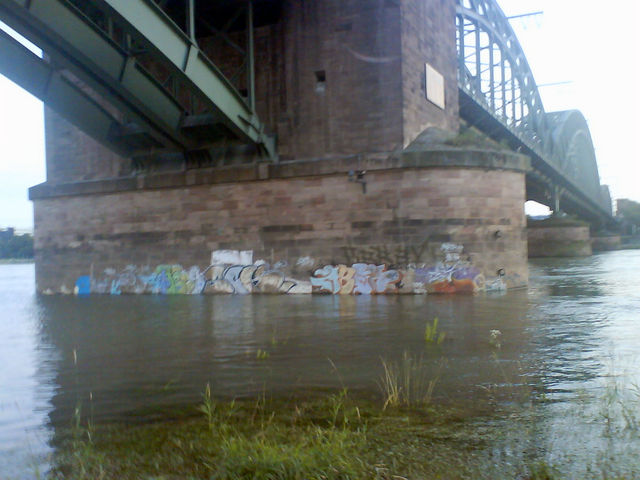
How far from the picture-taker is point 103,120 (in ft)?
71.4

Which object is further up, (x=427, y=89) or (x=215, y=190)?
(x=427, y=89)

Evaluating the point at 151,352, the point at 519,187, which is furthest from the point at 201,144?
the point at 151,352

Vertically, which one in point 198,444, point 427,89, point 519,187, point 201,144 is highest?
point 427,89

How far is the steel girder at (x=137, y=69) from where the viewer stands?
52.1 ft

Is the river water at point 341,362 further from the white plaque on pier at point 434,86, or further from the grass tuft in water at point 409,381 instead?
the white plaque on pier at point 434,86

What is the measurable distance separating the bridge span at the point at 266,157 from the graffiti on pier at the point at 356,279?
0.14 feet

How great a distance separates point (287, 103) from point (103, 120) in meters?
6.47

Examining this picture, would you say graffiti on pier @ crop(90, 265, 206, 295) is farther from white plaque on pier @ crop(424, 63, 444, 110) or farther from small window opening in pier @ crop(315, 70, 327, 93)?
white plaque on pier @ crop(424, 63, 444, 110)

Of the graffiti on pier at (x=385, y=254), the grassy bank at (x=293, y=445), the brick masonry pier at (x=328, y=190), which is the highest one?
the brick masonry pier at (x=328, y=190)

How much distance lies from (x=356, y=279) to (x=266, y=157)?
5239mm

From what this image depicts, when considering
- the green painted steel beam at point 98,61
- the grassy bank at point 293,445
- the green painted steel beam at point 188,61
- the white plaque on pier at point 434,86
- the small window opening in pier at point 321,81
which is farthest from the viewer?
the white plaque on pier at point 434,86

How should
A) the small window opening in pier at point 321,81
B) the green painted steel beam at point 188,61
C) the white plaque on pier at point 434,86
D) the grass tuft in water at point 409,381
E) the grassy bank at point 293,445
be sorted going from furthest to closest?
the white plaque on pier at point 434,86
the small window opening in pier at point 321,81
the green painted steel beam at point 188,61
the grass tuft in water at point 409,381
the grassy bank at point 293,445

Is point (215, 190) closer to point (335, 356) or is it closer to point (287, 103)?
point (287, 103)

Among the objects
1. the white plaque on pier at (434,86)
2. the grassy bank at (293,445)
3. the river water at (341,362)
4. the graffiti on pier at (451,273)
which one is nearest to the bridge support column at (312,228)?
the graffiti on pier at (451,273)
